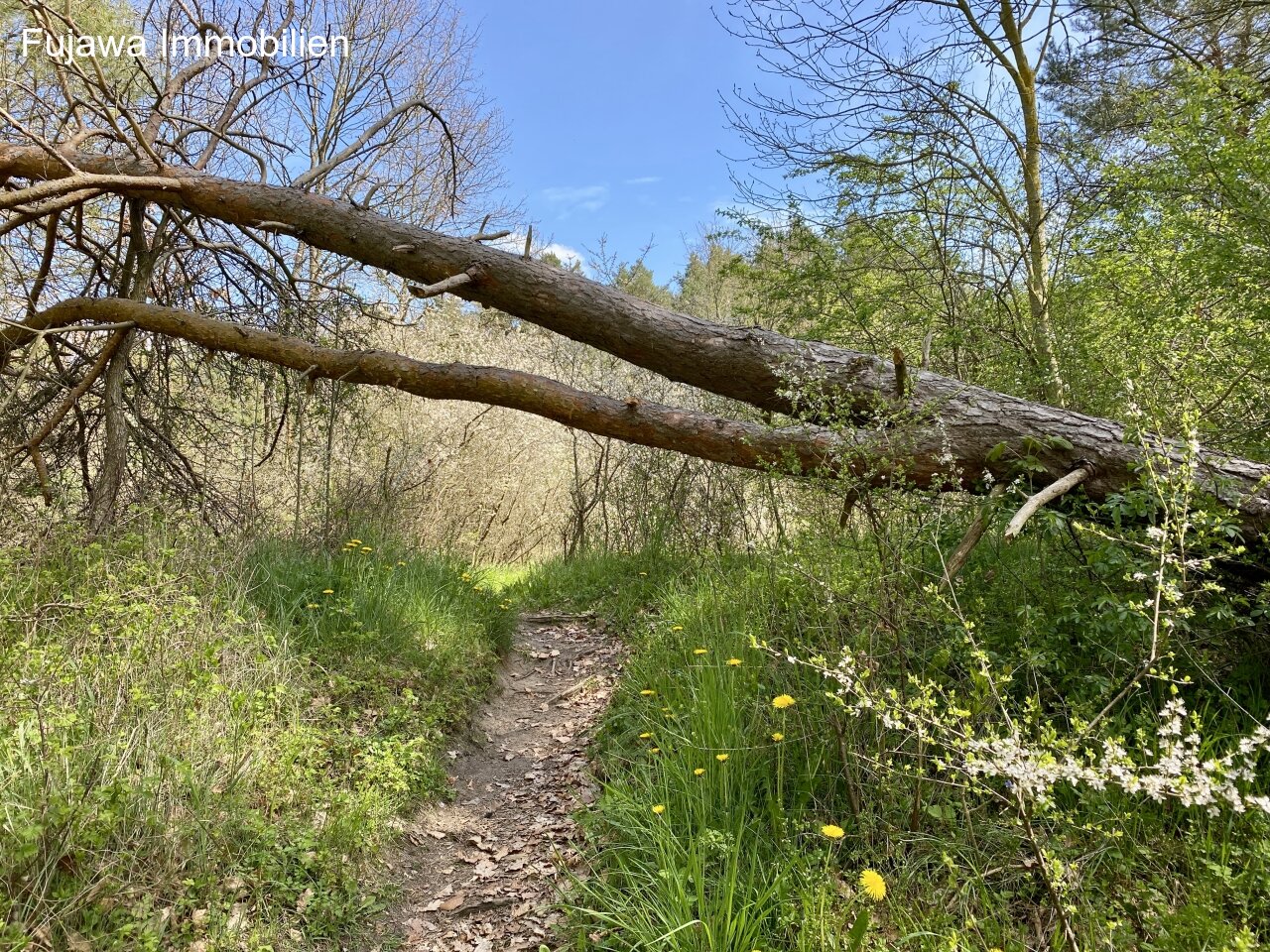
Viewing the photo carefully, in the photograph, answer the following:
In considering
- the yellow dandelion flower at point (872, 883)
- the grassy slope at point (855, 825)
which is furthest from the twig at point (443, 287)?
the yellow dandelion flower at point (872, 883)

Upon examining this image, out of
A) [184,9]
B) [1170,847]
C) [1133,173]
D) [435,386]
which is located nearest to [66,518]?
[435,386]

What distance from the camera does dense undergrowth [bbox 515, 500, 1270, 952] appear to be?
1944 mm

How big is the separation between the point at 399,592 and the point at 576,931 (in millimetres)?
2754

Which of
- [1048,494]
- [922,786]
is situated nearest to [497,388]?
[1048,494]

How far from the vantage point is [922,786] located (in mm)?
2432

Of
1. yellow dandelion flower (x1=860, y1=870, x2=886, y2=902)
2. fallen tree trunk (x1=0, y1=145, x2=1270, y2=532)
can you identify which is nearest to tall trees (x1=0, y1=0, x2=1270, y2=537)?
fallen tree trunk (x1=0, y1=145, x2=1270, y2=532)

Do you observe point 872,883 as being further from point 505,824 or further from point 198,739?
point 198,739

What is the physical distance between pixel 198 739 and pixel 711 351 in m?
3.16

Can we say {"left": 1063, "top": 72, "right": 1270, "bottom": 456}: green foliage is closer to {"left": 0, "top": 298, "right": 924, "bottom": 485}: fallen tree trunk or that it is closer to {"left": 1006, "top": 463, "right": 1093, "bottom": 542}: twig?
{"left": 1006, "top": 463, "right": 1093, "bottom": 542}: twig

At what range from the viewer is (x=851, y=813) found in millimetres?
2461

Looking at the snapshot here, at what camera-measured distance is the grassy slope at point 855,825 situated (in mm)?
1951

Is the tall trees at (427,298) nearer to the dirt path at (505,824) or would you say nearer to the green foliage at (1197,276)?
the green foliage at (1197,276)

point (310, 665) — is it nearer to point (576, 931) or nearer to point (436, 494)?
point (576, 931)

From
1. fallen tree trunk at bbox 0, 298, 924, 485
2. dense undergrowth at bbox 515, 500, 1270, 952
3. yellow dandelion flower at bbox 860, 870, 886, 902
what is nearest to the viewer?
yellow dandelion flower at bbox 860, 870, 886, 902
